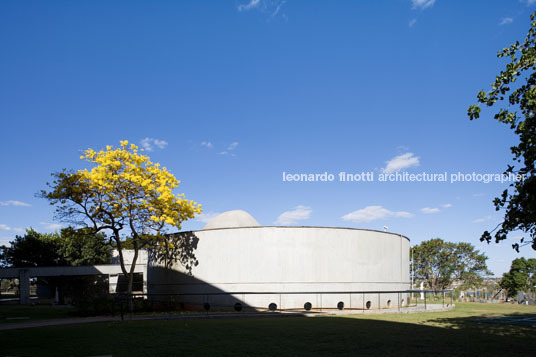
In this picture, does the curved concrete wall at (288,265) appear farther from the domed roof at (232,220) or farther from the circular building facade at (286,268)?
the domed roof at (232,220)

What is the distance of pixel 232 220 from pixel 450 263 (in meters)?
34.0

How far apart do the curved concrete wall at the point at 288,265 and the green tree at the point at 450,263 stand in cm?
2854

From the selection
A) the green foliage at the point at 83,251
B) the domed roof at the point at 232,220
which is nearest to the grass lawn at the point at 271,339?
Result: the domed roof at the point at 232,220

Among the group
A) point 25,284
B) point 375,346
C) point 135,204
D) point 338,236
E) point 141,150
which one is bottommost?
point 25,284

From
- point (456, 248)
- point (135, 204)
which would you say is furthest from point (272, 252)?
point (456, 248)

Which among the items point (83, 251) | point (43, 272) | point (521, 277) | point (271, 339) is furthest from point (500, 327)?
point (521, 277)

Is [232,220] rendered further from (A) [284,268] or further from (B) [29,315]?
(B) [29,315]

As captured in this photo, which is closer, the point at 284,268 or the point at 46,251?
the point at 284,268

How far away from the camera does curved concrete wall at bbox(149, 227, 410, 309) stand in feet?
80.2

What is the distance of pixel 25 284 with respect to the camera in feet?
125

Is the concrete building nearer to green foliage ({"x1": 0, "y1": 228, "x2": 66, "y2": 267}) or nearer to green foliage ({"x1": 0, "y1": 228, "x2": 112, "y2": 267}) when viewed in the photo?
green foliage ({"x1": 0, "y1": 228, "x2": 112, "y2": 267})

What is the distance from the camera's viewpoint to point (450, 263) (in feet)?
170

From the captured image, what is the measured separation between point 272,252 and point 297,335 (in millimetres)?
11703

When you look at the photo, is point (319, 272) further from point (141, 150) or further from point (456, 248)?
point (456, 248)
